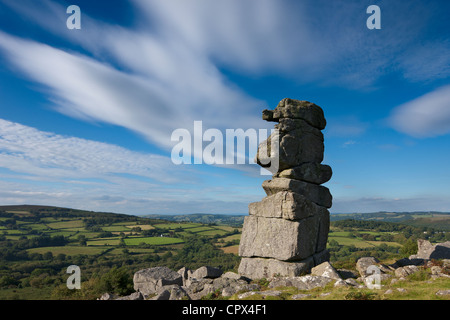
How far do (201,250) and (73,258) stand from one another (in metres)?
43.1

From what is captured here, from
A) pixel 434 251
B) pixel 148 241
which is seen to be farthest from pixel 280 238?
pixel 148 241

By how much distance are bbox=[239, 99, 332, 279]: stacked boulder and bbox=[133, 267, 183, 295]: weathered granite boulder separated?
528cm

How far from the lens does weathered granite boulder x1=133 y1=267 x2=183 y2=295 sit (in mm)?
17016

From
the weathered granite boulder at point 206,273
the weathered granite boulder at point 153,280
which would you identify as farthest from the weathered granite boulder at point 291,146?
the weathered granite boulder at point 153,280

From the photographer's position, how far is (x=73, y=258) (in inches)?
3221

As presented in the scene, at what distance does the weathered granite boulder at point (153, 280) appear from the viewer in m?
17.0

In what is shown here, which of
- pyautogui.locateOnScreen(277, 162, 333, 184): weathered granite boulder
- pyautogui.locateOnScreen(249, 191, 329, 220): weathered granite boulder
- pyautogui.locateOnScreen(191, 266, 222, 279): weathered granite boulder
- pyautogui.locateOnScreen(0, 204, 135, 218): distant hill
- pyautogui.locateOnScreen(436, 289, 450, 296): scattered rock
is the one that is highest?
pyautogui.locateOnScreen(277, 162, 333, 184): weathered granite boulder

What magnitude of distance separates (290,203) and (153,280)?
37.3 feet

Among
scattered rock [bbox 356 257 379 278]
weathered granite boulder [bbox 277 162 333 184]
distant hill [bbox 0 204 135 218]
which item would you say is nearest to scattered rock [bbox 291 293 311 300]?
scattered rock [bbox 356 257 379 278]

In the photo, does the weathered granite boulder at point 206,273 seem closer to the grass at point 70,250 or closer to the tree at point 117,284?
the tree at point 117,284

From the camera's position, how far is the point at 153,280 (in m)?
17.3

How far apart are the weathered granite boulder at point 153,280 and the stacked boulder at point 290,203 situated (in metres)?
5.28

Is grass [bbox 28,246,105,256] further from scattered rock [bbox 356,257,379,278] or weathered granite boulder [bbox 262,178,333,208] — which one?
scattered rock [bbox 356,257,379,278]
